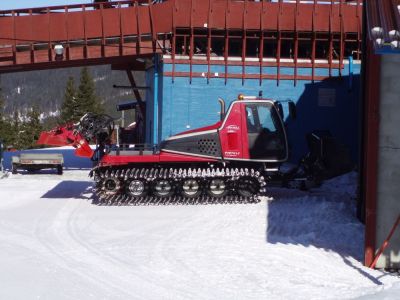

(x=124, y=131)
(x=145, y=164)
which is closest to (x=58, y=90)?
(x=124, y=131)

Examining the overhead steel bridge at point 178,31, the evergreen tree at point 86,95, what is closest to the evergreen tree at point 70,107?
the evergreen tree at point 86,95

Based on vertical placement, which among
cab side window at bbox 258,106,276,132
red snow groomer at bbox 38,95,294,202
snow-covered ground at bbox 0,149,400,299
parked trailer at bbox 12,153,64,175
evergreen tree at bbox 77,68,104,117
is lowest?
snow-covered ground at bbox 0,149,400,299

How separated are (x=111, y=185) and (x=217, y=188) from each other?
2059 millimetres

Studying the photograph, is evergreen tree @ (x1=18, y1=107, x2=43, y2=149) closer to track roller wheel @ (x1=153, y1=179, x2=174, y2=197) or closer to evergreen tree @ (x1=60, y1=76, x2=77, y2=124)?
evergreen tree @ (x1=60, y1=76, x2=77, y2=124)

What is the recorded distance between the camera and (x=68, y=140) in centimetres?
1273

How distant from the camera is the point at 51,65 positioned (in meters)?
18.5

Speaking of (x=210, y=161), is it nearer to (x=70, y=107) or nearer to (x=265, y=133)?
(x=265, y=133)

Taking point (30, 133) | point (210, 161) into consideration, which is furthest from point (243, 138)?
point (30, 133)

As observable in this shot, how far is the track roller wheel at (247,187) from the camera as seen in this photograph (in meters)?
11.6

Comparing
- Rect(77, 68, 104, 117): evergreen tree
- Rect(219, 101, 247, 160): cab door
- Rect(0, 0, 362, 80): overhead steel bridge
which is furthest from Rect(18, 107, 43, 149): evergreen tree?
Rect(219, 101, 247, 160): cab door

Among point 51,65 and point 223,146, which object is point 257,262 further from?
point 51,65

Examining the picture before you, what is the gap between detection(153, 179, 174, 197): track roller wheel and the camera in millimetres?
11648

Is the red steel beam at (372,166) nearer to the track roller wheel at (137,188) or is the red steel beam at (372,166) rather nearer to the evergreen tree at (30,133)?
the track roller wheel at (137,188)

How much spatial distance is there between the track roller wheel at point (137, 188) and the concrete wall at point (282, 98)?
653cm
